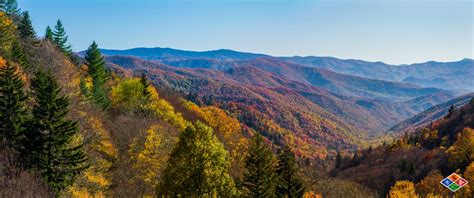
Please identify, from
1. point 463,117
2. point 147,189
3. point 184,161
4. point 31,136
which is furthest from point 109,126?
point 463,117

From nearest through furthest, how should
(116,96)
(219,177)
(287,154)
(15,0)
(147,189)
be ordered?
(219,177)
(287,154)
(147,189)
(116,96)
(15,0)

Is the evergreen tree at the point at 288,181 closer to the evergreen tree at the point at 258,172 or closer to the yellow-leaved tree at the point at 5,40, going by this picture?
the evergreen tree at the point at 258,172

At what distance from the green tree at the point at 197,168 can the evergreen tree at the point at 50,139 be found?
30.1ft

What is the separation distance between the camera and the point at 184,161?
29.4m

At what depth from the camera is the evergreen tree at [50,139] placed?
102 ft

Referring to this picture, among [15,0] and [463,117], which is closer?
[15,0]

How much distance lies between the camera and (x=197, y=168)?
94.8ft

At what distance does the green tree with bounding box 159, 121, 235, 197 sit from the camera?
94.3 feet

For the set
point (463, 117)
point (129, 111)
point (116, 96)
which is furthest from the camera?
point (463, 117)

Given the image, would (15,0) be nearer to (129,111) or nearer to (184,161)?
(129,111)

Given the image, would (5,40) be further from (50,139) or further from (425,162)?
(425,162)

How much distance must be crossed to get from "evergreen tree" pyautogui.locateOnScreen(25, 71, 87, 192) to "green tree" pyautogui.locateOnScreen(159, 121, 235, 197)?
9167 millimetres

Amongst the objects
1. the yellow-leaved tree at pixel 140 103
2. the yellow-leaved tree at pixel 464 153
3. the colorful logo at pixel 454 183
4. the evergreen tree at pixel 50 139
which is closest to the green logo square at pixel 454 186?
the colorful logo at pixel 454 183

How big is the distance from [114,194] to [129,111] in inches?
1162
